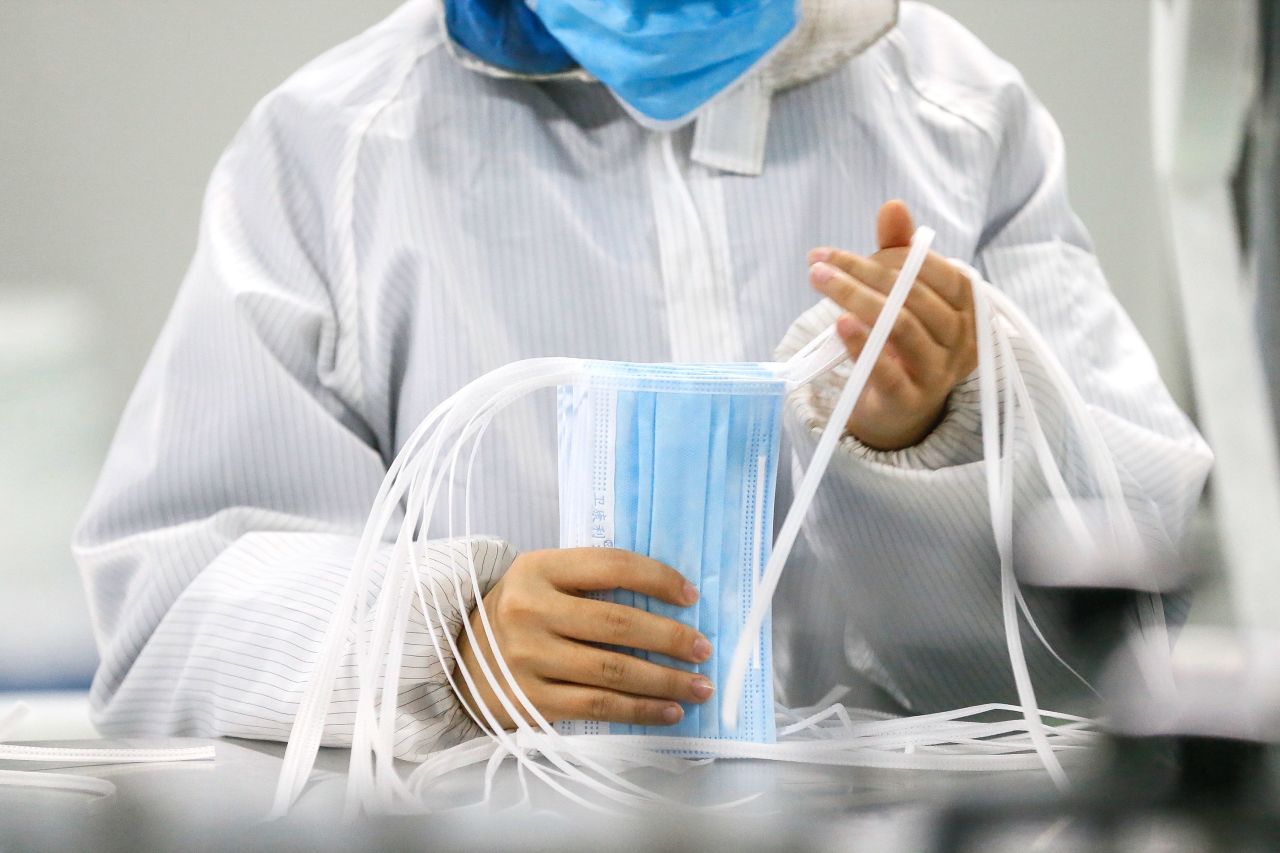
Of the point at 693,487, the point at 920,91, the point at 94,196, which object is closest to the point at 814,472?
the point at 693,487

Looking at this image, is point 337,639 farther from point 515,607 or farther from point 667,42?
point 667,42

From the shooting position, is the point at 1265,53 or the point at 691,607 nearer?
the point at 1265,53

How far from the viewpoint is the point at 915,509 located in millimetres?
501

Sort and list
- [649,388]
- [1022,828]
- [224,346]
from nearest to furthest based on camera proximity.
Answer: [1022,828] < [649,388] < [224,346]

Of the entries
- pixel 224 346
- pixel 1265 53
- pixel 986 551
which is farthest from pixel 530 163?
pixel 1265 53

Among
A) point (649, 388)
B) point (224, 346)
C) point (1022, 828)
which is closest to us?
point (1022, 828)

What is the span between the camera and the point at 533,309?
0.61m

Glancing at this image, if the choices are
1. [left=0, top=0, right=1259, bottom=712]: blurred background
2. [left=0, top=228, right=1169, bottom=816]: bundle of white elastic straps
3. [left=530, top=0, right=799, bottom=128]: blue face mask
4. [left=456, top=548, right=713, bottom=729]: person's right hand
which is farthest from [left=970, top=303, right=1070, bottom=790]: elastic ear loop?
[left=0, top=0, right=1259, bottom=712]: blurred background

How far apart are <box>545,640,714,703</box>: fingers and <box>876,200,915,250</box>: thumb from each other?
0.18m

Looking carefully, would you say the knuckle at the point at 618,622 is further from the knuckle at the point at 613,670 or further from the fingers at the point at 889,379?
the fingers at the point at 889,379

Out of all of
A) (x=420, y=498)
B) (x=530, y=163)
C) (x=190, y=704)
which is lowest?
(x=190, y=704)

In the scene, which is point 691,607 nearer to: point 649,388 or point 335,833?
point 649,388

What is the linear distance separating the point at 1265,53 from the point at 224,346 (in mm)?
511

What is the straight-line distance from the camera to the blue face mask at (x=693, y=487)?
0.39m
